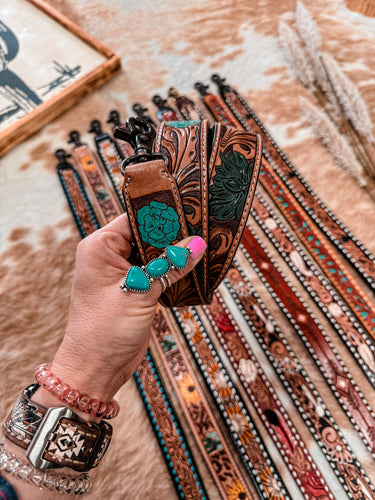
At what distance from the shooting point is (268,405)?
1206 millimetres

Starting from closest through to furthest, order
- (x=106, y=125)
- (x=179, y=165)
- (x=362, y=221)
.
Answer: (x=179, y=165), (x=362, y=221), (x=106, y=125)

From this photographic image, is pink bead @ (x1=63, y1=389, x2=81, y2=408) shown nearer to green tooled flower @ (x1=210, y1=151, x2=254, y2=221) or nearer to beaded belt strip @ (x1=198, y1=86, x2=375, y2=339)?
green tooled flower @ (x1=210, y1=151, x2=254, y2=221)

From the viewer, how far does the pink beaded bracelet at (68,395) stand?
0.80 meters

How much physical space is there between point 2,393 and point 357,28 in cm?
250

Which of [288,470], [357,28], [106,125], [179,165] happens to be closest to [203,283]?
[179,165]

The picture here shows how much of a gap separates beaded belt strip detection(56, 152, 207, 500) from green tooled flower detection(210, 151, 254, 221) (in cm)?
69

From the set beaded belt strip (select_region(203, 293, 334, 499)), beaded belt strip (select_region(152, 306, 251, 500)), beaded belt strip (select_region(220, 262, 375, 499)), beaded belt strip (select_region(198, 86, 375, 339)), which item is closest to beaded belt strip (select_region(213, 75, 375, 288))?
beaded belt strip (select_region(198, 86, 375, 339))

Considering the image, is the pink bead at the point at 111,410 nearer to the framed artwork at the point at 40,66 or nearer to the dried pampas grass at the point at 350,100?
the framed artwork at the point at 40,66

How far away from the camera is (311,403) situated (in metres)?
1.19

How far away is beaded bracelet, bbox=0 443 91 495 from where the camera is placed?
0.75 meters

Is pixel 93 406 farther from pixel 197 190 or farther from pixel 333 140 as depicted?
pixel 333 140

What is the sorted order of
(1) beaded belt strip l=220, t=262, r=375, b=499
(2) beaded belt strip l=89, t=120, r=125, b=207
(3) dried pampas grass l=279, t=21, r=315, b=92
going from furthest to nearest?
(3) dried pampas grass l=279, t=21, r=315, b=92 → (2) beaded belt strip l=89, t=120, r=125, b=207 → (1) beaded belt strip l=220, t=262, r=375, b=499

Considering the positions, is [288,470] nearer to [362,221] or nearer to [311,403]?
[311,403]

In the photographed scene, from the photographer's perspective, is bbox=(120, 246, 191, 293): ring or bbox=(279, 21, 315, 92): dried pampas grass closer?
bbox=(120, 246, 191, 293): ring
